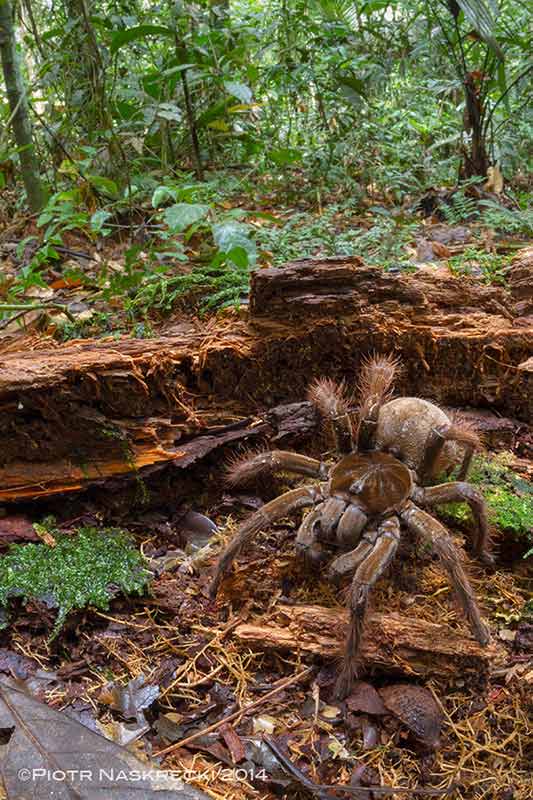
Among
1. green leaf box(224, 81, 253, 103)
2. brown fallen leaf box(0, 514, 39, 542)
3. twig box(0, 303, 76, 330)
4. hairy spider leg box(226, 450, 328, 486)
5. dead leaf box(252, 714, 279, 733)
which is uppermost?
green leaf box(224, 81, 253, 103)

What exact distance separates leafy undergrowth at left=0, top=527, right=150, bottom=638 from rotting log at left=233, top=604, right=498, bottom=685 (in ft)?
1.75

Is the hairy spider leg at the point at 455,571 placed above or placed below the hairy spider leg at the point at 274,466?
below

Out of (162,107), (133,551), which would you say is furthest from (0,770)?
(162,107)

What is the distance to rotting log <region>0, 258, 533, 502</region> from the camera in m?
2.96

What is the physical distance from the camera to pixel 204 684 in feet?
7.97

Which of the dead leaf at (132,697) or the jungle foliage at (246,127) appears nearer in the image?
the dead leaf at (132,697)

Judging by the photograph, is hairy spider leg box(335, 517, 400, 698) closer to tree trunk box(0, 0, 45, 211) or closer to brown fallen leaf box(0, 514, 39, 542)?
brown fallen leaf box(0, 514, 39, 542)

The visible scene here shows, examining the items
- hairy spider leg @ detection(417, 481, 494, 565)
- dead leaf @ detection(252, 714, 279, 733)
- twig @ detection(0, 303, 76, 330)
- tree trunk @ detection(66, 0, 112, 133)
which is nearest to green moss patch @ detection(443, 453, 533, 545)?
hairy spider leg @ detection(417, 481, 494, 565)

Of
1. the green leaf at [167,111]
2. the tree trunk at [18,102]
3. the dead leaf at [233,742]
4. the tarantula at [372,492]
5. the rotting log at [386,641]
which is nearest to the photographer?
the dead leaf at [233,742]

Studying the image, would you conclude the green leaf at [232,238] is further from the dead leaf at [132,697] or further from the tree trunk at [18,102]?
the dead leaf at [132,697]

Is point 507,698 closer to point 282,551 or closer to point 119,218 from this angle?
point 282,551

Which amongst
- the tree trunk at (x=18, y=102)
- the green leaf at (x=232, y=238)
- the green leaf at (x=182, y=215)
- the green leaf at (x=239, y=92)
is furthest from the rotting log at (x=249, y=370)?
the tree trunk at (x=18, y=102)

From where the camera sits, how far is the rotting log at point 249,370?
296cm

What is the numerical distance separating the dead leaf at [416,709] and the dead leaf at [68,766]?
2.44 ft
